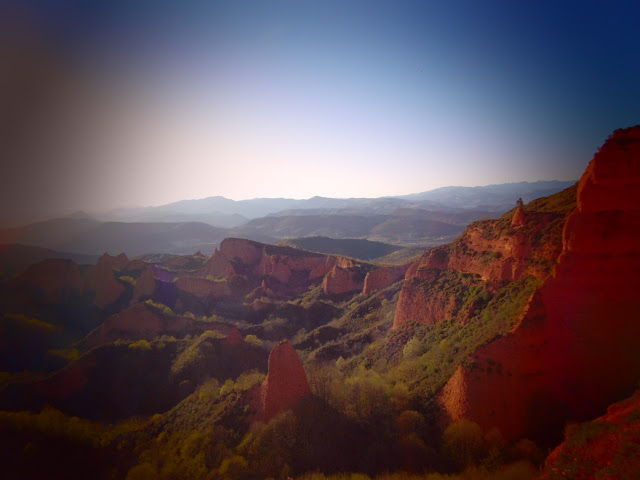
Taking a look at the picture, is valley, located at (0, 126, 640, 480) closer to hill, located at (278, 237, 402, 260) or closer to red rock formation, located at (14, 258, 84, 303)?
red rock formation, located at (14, 258, 84, 303)

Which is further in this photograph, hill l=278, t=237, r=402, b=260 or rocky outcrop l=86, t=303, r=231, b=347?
hill l=278, t=237, r=402, b=260

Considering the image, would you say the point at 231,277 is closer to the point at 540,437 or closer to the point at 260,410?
the point at 260,410

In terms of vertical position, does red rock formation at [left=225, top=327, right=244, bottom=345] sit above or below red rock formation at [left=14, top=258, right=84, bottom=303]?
below

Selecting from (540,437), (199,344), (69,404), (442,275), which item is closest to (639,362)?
(540,437)

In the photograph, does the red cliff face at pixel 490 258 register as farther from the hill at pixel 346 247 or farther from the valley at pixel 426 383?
the hill at pixel 346 247

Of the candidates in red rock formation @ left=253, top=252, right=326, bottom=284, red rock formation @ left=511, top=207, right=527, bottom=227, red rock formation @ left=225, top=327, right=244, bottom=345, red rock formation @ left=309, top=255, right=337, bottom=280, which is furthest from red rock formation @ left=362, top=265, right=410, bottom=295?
red rock formation @ left=511, top=207, right=527, bottom=227
